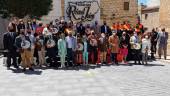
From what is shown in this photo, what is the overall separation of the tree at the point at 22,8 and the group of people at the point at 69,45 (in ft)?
40.2

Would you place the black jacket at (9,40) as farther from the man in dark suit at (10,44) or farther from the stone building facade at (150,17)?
the stone building facade at (150,17)

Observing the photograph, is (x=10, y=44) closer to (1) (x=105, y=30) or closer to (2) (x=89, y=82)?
(2) (x=89, y=82)

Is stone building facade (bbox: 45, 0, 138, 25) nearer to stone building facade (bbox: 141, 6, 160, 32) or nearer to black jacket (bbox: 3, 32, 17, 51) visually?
stone building facade (bbox: 141, 6, 160, 32)

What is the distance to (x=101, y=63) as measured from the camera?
21.9 metres

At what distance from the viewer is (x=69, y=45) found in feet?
67.2

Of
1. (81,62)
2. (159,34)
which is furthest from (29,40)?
(159,34)

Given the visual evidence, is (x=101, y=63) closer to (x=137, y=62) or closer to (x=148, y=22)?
(x=137, y=62)

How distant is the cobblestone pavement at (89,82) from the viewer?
49.5 ft

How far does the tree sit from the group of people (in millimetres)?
12259

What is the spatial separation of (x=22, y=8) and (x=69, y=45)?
15.5m

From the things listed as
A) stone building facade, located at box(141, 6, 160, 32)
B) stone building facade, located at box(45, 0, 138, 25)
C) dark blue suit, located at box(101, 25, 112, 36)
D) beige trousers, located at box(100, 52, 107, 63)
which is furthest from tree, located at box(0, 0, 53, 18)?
stone building facade, located at box(141, 6, 160, 32)

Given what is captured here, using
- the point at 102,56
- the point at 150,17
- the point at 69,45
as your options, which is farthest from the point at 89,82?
the point at 150,17

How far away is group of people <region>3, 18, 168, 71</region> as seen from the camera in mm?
19328

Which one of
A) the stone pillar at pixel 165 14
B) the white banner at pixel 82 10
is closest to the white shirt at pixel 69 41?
the stone pillar at pixel 165 14
